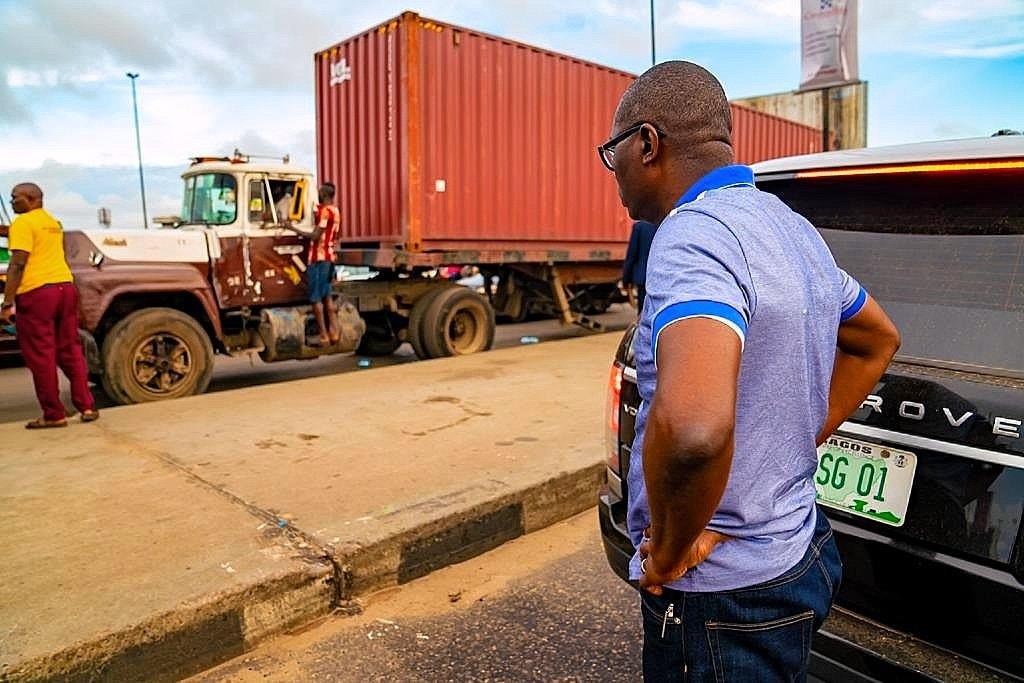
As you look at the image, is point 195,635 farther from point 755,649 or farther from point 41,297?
point 41,297

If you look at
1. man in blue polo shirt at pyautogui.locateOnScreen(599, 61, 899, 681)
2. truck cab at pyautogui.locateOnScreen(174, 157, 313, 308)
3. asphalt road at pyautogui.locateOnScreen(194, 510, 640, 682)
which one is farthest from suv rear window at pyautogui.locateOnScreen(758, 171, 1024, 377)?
truck cab at pyautogui.locateOnScreen(174, 157, 313, 308)

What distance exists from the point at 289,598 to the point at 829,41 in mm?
14778

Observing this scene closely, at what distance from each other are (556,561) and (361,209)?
636 centimetres

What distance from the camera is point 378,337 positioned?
9.66 meters

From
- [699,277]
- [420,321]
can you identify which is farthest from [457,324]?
[699,277]

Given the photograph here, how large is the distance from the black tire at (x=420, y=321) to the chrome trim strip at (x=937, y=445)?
7.22 m

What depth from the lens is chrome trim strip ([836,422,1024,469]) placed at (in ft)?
5.22

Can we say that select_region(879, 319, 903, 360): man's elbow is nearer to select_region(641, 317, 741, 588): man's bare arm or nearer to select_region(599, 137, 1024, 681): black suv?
select_region(599, 137, 1024, 681): black suv

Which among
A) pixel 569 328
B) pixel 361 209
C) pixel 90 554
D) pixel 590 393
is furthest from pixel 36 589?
pixel 569 328

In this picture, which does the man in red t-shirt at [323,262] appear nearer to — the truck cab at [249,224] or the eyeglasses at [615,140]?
the truck cab at [249,224]

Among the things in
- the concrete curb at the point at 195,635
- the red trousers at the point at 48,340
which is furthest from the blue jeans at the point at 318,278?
the concrete curb at the point at 195,635

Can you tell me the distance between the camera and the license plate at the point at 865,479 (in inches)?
69.5

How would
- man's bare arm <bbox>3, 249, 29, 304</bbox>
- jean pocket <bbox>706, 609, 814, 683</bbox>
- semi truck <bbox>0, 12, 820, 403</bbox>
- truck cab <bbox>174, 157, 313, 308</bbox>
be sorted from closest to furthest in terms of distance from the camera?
jean pocket <bbox>706, 609, 814, 683</bbox> → man's bare arm <bbox>3, 249, 29, 304</bbox> → semi truck <bbox>0, 12, 820, 403</bbox> → truck cab <bbox>174, 157, 313, 308</bbox>

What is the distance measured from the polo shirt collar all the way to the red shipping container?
283 inches
